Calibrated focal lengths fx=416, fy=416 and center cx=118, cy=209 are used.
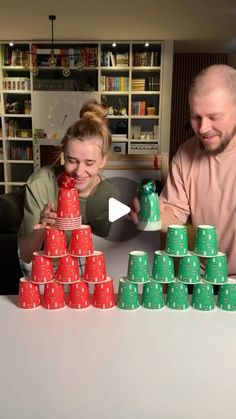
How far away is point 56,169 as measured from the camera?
1.74m

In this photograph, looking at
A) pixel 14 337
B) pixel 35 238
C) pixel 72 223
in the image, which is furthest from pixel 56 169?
pixel 14 337

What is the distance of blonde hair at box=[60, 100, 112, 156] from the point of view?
1650 millimetres

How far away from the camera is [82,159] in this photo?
1.63m

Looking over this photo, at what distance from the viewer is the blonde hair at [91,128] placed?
5.41 ft

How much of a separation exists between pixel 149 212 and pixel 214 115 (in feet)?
1.35

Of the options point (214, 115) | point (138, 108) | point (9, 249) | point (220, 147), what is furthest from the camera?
point (138, 108)

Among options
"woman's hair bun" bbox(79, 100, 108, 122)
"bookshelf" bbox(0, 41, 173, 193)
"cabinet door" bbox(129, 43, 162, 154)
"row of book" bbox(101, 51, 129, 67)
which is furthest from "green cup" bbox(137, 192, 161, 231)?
"row of book" bbox(101, 51, 129, 67)

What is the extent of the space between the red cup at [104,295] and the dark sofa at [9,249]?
4.17ft

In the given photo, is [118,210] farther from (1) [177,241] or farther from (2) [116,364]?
(2) [116,364]

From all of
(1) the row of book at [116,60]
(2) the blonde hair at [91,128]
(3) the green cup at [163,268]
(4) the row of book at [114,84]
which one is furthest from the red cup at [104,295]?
(1) the row of book at [116,60]

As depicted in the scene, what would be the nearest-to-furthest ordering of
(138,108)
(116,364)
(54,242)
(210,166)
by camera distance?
1. (116,364)
2. (54,242)
3. (210,166)
4. (138,108)

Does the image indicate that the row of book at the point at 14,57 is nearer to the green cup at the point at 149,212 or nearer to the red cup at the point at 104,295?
the green cup at the point at 149,212

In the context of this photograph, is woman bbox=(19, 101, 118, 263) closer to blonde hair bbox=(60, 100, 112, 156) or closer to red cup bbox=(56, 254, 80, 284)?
blonde hair bbox=(60, 100, 112, 156)

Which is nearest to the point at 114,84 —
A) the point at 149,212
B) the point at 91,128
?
the point at 91,128
